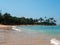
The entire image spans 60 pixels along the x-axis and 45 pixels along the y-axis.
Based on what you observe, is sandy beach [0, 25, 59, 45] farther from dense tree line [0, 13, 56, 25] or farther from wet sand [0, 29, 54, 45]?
dense tree line [0, 13, 56, 25]

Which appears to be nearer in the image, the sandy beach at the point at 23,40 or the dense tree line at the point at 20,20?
the sandy beach at the point at 23,40

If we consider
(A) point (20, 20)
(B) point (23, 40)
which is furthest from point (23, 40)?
(A) point (20, 20)

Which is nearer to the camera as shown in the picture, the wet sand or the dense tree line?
the wet sand

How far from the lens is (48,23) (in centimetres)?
12344

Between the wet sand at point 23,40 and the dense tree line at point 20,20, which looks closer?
the wet sand at point 23,40

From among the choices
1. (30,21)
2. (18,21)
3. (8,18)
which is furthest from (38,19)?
(8,18)

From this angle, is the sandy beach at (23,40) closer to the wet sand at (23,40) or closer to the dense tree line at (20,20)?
the wet sand at (23,40)

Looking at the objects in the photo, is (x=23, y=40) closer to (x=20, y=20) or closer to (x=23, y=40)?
(x=23, y=40)

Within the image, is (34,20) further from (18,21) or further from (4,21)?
(4,21)

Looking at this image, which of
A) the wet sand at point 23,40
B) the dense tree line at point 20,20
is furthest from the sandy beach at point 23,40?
the dense tree line at point 20,20

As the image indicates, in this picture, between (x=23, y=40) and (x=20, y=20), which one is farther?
(x=20, y=20)

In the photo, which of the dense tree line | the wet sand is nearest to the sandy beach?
the wet sand

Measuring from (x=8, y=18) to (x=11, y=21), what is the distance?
19.8 feet

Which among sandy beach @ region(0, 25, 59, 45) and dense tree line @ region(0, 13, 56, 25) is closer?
sandy beach @ region(0, 25, 59, 45)
